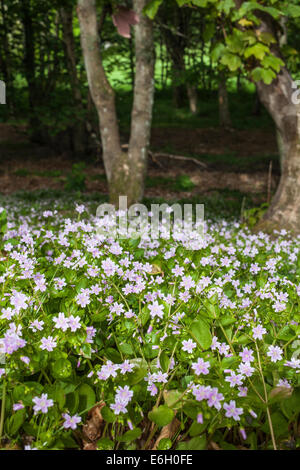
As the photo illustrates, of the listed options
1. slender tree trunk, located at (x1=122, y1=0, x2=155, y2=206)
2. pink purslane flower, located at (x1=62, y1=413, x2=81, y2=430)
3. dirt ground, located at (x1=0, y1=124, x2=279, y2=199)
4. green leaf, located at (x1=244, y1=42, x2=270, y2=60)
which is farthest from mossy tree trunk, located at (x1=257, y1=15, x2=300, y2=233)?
pink purslane flower, located at (x1=62, y1=413, x2=81, y2=430)

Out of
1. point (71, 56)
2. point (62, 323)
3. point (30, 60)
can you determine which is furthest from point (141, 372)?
point (30, 60)

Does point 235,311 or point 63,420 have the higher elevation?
point 235,311

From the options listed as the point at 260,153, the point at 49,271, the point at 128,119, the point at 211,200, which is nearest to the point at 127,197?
the point at 211,200

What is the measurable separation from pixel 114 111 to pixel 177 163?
7.02m

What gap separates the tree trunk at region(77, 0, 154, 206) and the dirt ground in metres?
1.91

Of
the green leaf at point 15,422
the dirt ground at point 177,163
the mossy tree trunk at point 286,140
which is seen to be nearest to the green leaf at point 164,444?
the green leaf at point 15,422

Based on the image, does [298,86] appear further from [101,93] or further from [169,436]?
[169,436]

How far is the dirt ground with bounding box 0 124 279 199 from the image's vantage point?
11.2 meters

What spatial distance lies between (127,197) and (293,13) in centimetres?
400

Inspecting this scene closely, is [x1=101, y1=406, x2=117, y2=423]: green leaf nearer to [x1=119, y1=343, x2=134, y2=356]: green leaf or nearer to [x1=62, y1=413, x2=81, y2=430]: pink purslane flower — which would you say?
[x1=62, y1=413, x2=81, y2=430]: pink purslane flower

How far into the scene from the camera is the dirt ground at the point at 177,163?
11.2 m

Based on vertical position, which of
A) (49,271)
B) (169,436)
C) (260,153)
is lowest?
(169,436)
